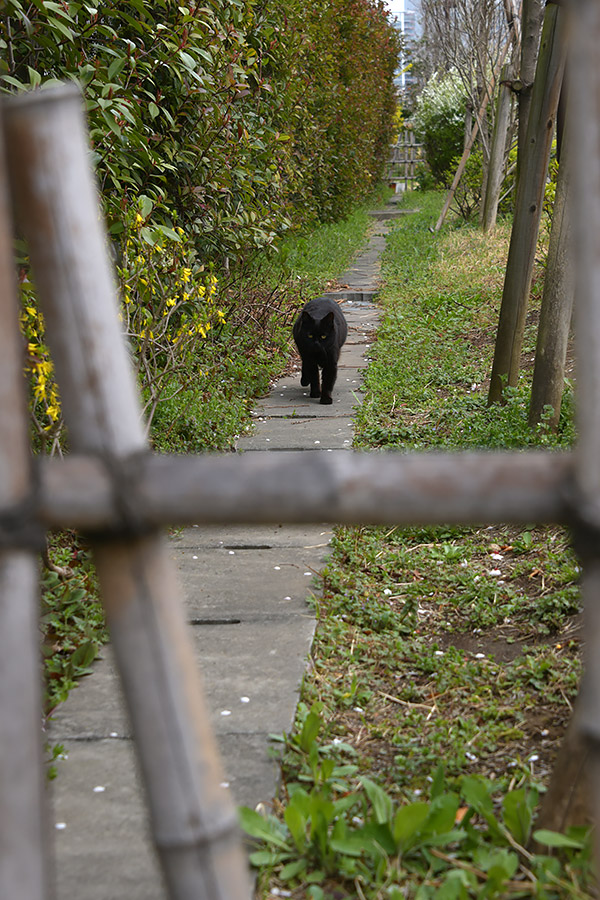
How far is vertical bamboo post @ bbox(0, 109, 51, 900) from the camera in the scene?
115 cm

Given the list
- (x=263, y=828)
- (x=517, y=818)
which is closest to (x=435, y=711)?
(x=517, y=818)

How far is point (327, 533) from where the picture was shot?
3.87m

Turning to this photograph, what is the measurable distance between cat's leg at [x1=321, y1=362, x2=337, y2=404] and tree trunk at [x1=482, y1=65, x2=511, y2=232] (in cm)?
698

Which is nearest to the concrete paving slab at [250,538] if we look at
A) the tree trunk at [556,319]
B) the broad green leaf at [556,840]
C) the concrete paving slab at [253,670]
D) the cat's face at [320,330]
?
the concrete paving slab at [253,670]

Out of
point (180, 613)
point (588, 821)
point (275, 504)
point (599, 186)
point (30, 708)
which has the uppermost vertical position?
point (599, 186)

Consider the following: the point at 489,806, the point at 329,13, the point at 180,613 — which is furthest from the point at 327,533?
the point at 329,13

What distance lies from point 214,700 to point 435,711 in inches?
25.6

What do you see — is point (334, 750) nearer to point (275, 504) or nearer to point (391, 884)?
point (391, 884)

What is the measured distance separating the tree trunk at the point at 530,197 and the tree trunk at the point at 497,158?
7280 millimetres

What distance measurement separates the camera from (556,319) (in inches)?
171

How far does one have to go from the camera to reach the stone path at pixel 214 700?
1879mm

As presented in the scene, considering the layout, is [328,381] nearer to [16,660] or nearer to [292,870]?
[292,870]

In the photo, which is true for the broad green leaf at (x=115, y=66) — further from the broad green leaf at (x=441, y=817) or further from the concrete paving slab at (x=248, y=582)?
the broad green leaf at (x=441, y=817)

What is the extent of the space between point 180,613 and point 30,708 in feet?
0.79
